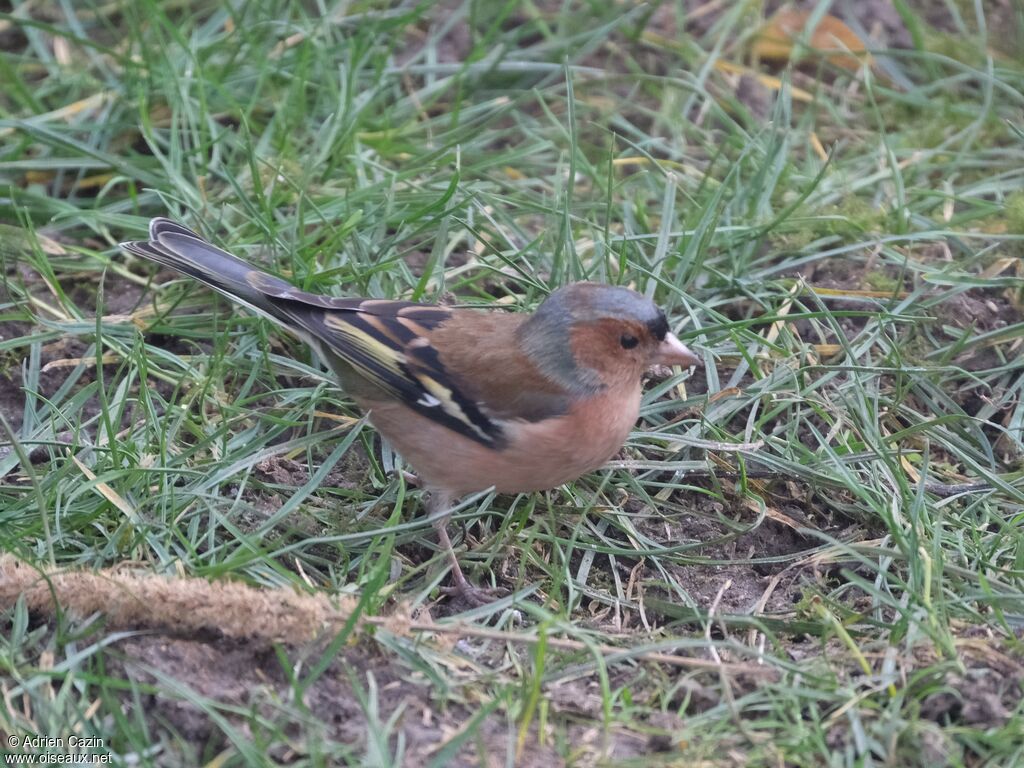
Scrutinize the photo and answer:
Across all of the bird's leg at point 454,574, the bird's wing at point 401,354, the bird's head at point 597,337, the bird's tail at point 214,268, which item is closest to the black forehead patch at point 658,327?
the bird's head at point 597,337

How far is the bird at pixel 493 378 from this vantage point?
3.81 metres

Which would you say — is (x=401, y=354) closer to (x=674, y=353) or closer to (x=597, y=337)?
(x=597, y=337)

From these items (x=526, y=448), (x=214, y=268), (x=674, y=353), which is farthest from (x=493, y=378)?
(x=214, y=268)

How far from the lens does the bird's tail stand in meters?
4.16

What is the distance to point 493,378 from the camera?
395cm

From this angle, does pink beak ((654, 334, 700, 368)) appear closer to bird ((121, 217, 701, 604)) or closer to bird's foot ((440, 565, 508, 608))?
bird ((121, 217, 701, 604))

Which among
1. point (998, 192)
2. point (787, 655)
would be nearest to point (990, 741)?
point (787, 655)

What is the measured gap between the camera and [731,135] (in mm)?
5508

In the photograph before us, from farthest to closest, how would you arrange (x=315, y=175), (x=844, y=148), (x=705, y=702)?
1. (x=844, y=148)
2. (x=315, y=175)
3. (x=705, y=702)

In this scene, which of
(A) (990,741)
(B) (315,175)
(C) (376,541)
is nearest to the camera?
(A) (990,741)

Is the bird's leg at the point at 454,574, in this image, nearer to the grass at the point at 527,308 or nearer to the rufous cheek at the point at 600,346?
the grass at the point at 527,308

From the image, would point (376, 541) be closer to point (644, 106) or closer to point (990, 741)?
point (990, 741)

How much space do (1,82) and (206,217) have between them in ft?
4.58

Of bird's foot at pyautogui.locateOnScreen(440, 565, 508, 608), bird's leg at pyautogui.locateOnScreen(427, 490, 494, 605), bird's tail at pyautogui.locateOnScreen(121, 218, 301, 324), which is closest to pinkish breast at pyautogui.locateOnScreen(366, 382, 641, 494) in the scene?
bird's leg at pyautogui.locateOnScreen(427, 490, 494, 605)
